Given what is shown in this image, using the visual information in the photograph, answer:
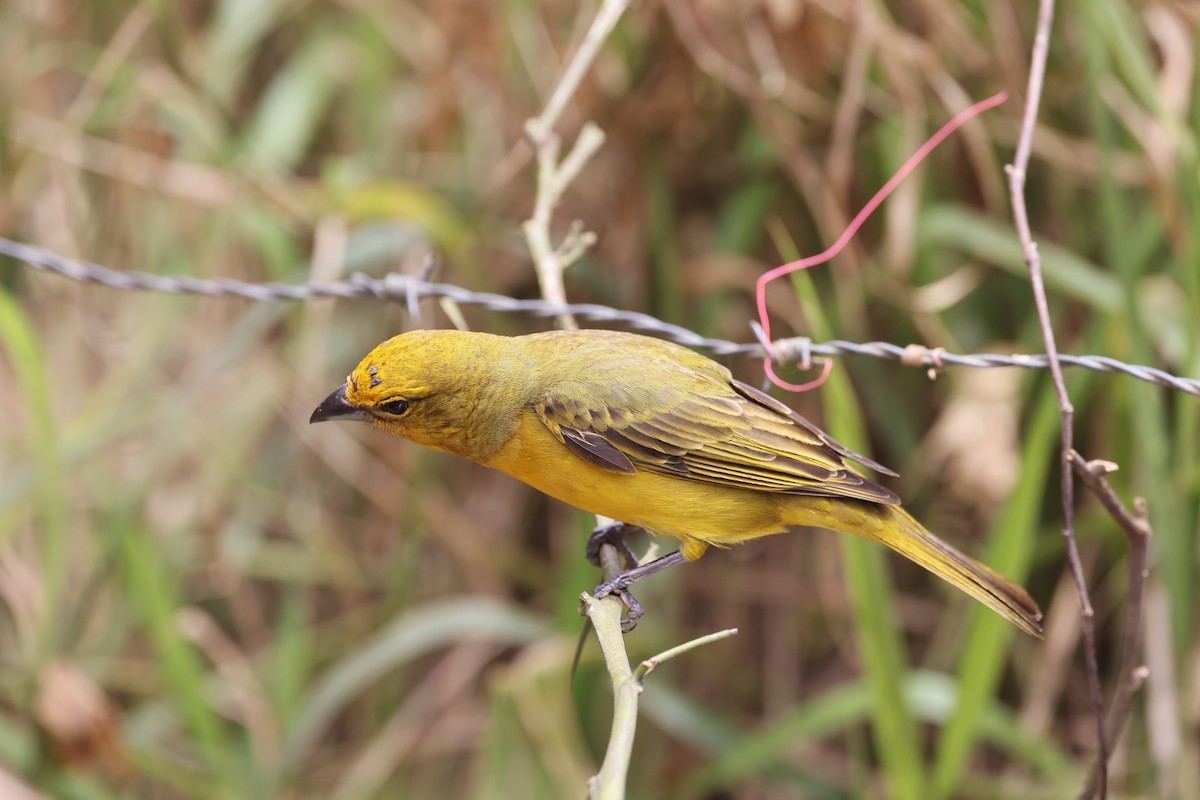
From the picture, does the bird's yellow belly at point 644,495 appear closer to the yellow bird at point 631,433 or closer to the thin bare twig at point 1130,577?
the yellow bird at point 631,433

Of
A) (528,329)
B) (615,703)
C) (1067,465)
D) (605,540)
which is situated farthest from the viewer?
(528,329)

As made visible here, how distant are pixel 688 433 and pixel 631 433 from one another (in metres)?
0.13

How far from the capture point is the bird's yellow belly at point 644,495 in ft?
8.40

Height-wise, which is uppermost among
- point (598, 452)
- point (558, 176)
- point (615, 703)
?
point (558, 176)

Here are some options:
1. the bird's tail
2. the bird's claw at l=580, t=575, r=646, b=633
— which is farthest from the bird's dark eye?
the bird's tail

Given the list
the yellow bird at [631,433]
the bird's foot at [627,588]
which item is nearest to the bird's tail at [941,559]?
the yellow bird at [631,433]

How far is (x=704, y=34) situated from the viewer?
12.7 ft

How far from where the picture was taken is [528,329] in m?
4.64

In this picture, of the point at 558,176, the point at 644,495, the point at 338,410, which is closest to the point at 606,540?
the point at 644,495

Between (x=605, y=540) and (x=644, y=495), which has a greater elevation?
(x=644, y=495)

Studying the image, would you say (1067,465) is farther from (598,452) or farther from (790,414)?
(598,452)

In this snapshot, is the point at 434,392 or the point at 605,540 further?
the point at 605,540

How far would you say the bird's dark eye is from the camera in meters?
2.48

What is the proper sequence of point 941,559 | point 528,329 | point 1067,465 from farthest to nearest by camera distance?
point 528,329
point 941,559
point 1067,465
